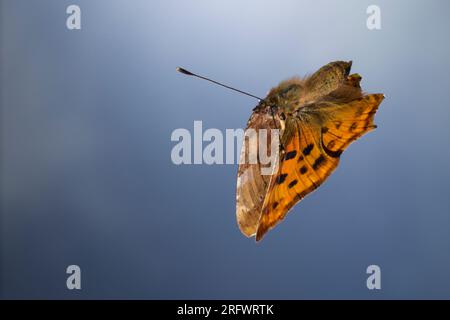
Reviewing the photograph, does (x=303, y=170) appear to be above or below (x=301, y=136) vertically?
below

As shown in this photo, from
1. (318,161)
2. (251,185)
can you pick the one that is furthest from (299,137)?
(251,185)

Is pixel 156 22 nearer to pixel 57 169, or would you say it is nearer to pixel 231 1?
pixel 231 1

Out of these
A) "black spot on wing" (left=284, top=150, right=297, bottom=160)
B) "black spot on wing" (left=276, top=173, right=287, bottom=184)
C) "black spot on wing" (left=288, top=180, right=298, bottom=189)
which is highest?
"black spot on wing" (left=284, top=150, right=297, bottom=160)

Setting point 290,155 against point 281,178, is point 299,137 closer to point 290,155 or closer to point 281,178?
point 290,155

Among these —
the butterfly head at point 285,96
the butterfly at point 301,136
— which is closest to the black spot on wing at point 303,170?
the butterfly at point 301,136

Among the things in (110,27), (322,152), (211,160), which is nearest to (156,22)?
(110,27)

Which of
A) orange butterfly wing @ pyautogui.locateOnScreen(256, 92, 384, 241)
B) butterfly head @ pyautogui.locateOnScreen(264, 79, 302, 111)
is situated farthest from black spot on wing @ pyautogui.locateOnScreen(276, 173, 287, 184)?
butterfly head @ pyautogui.locateOnScreen(264, 79, 302, 111)

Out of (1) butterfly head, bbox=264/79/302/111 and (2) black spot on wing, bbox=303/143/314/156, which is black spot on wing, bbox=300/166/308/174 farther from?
(1) butterfly head, bbox=264/79/302/111

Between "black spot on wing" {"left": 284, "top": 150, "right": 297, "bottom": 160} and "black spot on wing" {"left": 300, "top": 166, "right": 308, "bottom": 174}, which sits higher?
"black spot on wing" {"left": 284, "top": 150, "right": 297, "bottom": 160}
